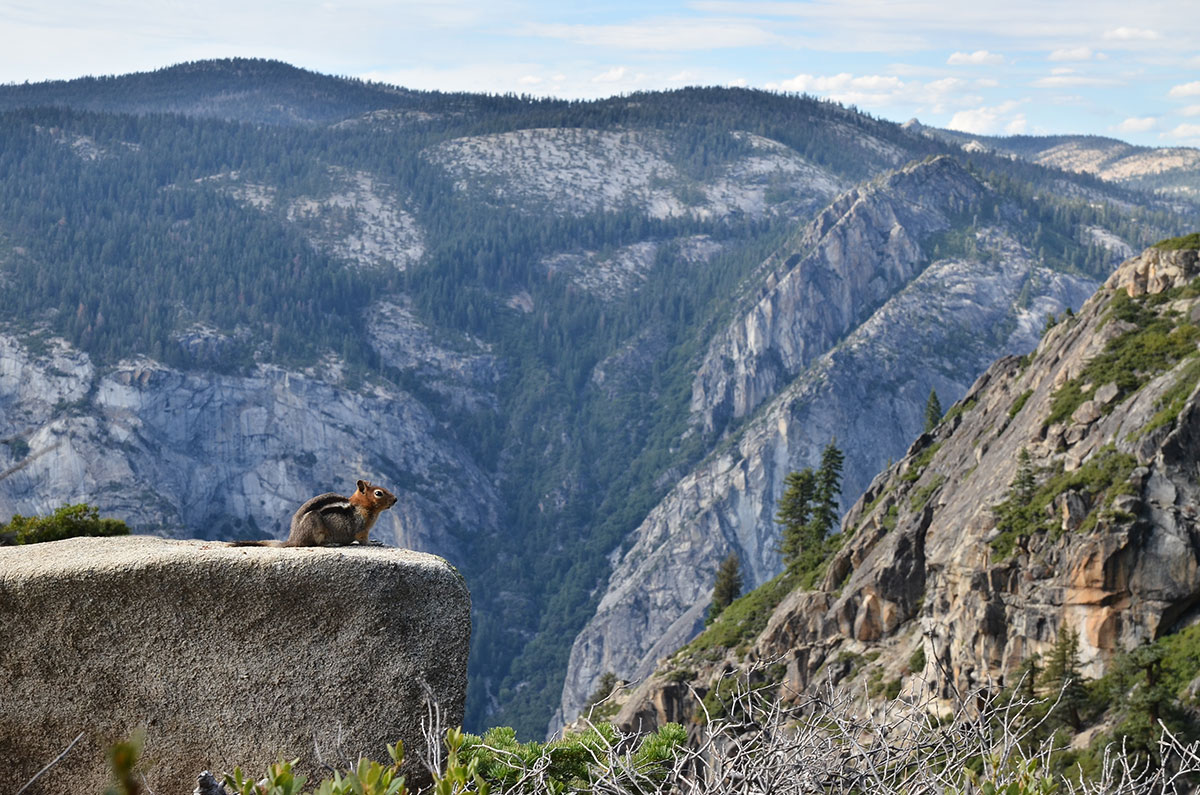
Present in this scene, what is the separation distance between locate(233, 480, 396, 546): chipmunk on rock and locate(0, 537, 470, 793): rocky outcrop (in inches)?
37.3

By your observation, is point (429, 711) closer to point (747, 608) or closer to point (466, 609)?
point (466, 609)

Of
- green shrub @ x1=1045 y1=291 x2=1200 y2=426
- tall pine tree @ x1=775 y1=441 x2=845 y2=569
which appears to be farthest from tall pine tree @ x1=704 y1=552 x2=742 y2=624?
green shrub @ x1=1045 y1=291 x2=1200 y2=426

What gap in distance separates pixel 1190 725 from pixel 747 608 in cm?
5467

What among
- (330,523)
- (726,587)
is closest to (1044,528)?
(330,523)

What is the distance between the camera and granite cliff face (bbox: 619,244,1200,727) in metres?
51.6

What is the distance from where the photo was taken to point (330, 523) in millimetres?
11664

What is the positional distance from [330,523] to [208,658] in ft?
6.39

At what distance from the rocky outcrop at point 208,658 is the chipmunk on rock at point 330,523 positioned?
95 cm

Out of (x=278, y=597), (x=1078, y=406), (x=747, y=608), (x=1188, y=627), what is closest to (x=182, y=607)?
(x=278, y=597)

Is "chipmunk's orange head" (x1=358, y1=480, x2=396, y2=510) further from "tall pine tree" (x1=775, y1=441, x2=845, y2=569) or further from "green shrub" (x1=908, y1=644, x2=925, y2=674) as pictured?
"tall pine tree" (x1=775, y1=441, x2=845, y2=569)

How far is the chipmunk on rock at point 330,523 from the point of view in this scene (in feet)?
37.7

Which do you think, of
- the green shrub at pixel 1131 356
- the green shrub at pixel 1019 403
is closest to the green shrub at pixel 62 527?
the green shrub at pixel 1131 356

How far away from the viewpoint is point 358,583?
34.1 ft

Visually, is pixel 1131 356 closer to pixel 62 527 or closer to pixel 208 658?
pixel 62 527
